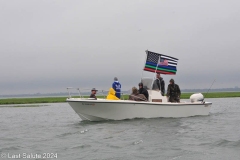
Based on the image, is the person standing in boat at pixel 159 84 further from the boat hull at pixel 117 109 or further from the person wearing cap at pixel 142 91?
the boat hull at pixel 117 109

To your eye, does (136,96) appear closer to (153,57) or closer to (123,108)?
(123,108)

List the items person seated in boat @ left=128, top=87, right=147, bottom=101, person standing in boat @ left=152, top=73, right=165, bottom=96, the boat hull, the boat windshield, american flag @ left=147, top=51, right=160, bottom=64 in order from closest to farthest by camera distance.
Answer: the boat hull < person seated in boat @ left=128, top=87, right=147, bottom=101 < person standing in boat @ left=152, top=73, right=165, bottom=96 < the boat windshield < american flag @ left=147, top=51, right=160, bottom=64

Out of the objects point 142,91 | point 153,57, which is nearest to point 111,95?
point 142,91

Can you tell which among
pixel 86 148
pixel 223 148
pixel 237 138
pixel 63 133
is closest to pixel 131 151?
pixel 86 148

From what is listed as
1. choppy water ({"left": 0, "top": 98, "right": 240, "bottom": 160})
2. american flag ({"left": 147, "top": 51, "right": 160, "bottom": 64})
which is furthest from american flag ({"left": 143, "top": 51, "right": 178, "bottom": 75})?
choppy water ({"left": 0, "top": 98, "right": 240, "bottom": 160})

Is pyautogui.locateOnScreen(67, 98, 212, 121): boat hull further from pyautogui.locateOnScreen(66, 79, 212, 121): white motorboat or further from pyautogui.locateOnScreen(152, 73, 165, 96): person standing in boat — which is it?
pyautogui.locateOnScreen(152, 73, 165, 96): person standing in boat

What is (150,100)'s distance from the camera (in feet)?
63.7

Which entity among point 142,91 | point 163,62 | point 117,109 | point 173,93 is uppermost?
point 163,62

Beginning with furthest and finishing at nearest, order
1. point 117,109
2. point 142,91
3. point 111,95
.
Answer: point 142,91, point 111,95, point 117,109

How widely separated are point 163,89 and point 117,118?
357cm

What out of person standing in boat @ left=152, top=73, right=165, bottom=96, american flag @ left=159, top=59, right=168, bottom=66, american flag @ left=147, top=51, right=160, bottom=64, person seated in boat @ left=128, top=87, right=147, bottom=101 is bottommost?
person seated in boat @ left=128, top=87, right=147, bottom=101

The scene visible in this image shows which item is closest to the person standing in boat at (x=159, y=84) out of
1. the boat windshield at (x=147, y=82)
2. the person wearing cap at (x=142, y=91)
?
the boat windshield at (x=147, y=82)

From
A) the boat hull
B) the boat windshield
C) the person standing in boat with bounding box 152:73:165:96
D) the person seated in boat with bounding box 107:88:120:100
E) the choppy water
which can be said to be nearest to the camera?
the choppy water

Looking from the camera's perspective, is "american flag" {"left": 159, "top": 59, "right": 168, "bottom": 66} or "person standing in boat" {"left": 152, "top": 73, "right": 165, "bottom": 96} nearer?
"person standing in boat" {"left": 152, "top": 73, "right": 165, "bottom": 96}
